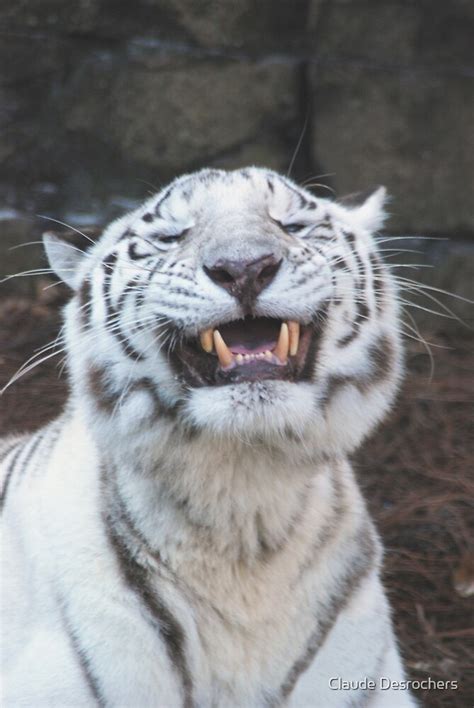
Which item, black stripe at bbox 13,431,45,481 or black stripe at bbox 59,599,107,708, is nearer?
black stripe at bbox 59,599,107,708

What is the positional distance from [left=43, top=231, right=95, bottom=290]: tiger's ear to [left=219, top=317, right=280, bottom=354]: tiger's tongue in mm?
448

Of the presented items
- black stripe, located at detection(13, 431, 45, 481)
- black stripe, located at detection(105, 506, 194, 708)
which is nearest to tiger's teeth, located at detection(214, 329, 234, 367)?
black stripe, located at detection(105, 506, 194, 708)

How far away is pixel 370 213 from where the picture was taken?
5.93 ft

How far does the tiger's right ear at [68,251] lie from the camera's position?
1.74 m

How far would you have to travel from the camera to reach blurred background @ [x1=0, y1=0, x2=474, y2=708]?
3246 mm

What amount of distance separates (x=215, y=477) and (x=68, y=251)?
54 cm

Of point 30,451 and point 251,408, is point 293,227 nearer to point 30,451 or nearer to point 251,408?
point 251,408

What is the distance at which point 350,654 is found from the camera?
158 centimetres

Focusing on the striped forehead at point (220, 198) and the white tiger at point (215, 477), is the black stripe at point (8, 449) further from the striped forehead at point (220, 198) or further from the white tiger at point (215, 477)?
the striped forehead at point (220, 198)

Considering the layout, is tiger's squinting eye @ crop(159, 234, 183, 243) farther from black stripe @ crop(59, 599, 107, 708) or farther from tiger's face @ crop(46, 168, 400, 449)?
black stripe @ crop(59, 599, 107, 708)

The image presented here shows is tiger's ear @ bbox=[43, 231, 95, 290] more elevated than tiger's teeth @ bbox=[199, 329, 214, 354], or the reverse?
tiger's ear @ bbox=[43, 231, 95, 290]

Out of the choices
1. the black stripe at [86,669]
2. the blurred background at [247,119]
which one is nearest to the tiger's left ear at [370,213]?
the black stripe at [86,669]

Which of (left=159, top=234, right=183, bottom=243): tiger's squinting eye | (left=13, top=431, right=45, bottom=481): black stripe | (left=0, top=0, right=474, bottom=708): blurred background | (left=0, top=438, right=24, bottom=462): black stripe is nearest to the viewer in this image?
(left=159, top=234, right=183, bottom=243): tiger's squinting eye

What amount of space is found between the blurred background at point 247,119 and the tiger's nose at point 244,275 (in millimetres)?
1797
